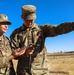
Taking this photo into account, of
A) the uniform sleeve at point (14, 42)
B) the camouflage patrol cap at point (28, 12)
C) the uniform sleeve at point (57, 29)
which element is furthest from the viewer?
the uniform sleeve at point (14, 42)

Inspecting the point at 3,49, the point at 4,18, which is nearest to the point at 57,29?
the point at 4,18

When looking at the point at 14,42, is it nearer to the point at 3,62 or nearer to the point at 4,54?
the point at 4,54

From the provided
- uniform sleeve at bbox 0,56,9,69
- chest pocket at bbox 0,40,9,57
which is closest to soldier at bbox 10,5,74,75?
chest pocket at bbox 0,40,9,57

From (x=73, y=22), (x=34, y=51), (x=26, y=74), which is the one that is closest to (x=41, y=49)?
(x=34, y=51)

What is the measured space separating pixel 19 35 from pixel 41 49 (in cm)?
71

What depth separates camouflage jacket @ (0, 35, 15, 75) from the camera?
800 cm

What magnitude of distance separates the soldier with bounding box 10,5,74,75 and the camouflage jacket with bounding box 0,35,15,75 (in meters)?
0.61

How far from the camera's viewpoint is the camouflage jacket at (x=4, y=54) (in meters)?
8.00

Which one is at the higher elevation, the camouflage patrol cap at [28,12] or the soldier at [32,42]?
the camouflage patrol cap at [28,12]

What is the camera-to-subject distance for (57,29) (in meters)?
8.91

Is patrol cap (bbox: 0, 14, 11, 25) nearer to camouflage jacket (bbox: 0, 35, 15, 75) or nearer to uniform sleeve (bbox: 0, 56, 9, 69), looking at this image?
camouflage jacket (bbox: 0, 35, 15, 75)

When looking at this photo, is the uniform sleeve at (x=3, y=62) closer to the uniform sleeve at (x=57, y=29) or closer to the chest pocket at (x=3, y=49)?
the chest pocket at (x=3, y=49)

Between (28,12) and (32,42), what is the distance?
2.69ft

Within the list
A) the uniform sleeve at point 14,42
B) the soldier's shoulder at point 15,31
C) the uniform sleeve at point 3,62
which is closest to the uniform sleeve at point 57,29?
the soldier's shoulder at point 15,31
